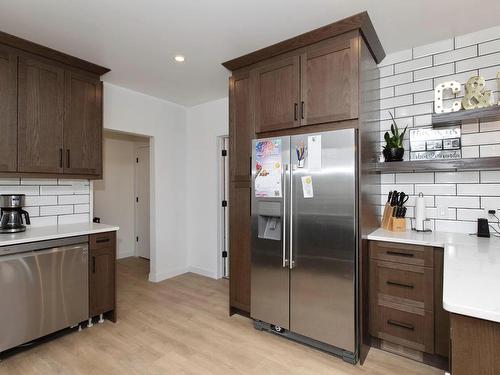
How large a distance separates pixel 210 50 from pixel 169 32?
1.39 feet

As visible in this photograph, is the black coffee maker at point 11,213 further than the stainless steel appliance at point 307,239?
Yes

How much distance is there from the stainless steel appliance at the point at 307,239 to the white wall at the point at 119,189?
3.27 m

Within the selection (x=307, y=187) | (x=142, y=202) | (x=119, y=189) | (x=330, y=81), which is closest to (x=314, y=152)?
(x=307, y=187)

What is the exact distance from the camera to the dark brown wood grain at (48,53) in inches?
89.6

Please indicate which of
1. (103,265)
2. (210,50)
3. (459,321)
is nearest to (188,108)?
(210,50)

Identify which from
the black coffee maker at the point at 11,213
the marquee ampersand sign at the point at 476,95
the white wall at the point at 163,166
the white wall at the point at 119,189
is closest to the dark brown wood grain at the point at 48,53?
the white wall at the point at 163,166

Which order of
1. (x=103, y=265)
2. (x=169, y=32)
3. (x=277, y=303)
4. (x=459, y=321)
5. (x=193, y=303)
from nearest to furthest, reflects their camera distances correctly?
(x=459, y=321)
(x=169, y=32)
(x=277, y=303)
(x=103, y=265)
(x=193, y=303)

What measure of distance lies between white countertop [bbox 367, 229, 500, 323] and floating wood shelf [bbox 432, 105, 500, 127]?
0.90 m

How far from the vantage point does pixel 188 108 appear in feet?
14.3

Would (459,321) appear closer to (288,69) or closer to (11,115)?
(288,69)

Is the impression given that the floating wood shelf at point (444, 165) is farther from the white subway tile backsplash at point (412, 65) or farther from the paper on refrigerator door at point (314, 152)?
the white subway tile backsplash at point (412, 65)

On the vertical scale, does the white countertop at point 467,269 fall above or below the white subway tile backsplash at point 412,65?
below

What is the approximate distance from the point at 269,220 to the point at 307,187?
0.52m

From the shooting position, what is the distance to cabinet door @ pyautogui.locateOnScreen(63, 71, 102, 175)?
267 centimetres
